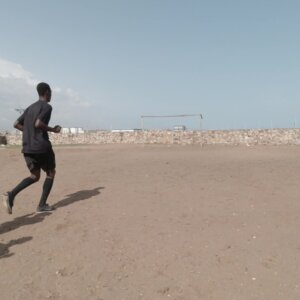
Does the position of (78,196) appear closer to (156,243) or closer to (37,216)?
(37,216)

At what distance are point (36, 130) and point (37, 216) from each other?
1153 mm

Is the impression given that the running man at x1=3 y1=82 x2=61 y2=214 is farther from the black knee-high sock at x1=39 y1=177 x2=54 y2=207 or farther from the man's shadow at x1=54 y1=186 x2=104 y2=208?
the man's shadow at x1=54 y1=186 x2=104 y2=208

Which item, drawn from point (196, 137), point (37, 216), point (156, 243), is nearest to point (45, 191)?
point (37, 216)

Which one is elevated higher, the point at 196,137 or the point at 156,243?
the point at 196,137

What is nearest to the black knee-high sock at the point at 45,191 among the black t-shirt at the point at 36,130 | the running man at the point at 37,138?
the running man at the point at 37,138

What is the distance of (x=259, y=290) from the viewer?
2828mm

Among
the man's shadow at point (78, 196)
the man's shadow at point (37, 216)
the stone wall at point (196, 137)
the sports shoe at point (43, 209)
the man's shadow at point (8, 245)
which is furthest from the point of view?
the stone wall at point (196, 137)

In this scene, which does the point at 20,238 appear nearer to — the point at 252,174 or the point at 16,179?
the point at 16,179

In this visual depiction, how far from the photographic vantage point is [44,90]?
507 cm

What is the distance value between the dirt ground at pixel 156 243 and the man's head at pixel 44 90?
1585mm

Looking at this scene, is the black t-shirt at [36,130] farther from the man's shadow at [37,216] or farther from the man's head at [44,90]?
the man's shadow at [37,216]

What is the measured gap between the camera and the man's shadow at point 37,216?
4.48m

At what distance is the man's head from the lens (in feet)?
16.5

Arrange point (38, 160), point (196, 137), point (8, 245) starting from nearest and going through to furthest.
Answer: point (8, 245) → point (38, 160) → point (196, 137)
